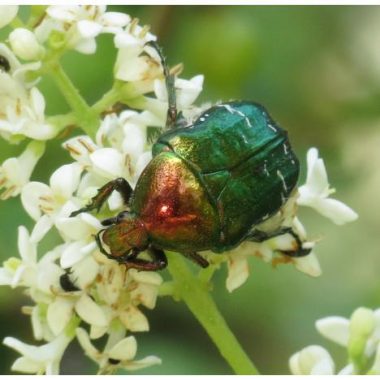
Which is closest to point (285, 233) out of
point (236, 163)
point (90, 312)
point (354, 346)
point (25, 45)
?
point (236, 163)

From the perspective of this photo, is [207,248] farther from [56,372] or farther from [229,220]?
[56,372]

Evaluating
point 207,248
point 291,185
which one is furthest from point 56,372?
point 291,185

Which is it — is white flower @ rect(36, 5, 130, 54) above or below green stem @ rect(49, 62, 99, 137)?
above

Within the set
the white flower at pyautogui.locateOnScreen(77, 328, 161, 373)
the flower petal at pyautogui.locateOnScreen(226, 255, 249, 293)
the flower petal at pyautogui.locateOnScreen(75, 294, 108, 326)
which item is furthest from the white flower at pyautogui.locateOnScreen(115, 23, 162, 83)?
the white flower at pyautogui.locateOnScreen(77, 328, 161, 373)

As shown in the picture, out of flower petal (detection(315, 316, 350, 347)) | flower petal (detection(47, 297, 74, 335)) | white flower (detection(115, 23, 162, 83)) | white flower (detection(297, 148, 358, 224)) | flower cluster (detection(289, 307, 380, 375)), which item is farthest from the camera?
white flower (detection(297, 148, 358, 224))

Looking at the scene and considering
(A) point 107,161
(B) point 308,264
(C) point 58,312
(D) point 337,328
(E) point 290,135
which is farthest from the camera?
(E) point 290,135

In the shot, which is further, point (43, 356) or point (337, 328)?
point (43, 356)

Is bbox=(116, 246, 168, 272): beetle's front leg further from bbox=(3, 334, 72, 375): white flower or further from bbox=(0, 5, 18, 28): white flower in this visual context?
bbox=(0, 5, 18, 28): white flower

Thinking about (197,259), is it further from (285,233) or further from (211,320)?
(285,233)
